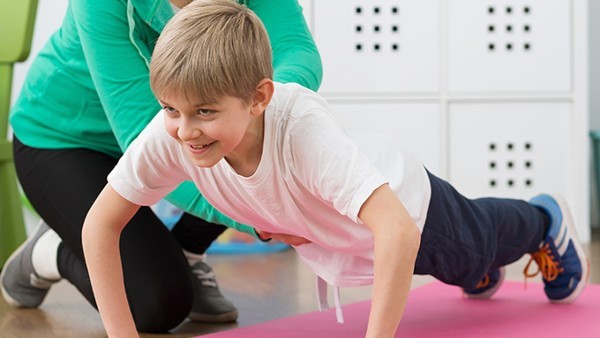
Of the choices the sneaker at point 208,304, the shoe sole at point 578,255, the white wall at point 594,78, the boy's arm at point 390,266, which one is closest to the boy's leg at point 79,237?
the sneaker at point 208,304

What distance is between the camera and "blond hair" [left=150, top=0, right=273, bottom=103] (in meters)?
1.02

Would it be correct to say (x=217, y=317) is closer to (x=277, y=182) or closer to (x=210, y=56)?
(x=277, y=182)

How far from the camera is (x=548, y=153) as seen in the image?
286cm

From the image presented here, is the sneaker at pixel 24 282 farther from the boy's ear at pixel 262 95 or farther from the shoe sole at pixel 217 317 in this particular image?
the boy's ear at pixel 262 95

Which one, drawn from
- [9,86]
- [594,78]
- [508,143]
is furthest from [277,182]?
[594,78]

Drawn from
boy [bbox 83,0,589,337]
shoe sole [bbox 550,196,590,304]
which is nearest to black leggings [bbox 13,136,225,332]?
boy [bbox 83,0,589,337]

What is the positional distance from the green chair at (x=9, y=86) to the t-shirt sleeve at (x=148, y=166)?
4.06ft

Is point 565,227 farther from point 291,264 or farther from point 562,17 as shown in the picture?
point 562,17

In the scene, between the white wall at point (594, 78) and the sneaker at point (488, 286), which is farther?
the white wall at point (594, 78)

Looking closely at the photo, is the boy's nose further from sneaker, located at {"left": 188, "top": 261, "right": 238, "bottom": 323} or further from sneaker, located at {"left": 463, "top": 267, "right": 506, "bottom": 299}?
sneaker, located at {"left": 463, "top": 267, "right": 506, "bottom": 299}

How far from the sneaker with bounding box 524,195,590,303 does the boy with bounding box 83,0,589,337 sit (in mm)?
132

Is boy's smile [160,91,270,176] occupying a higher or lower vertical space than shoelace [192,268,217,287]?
higher

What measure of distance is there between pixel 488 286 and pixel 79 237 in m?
0.75

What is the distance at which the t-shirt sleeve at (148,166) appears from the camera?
1160 mm
